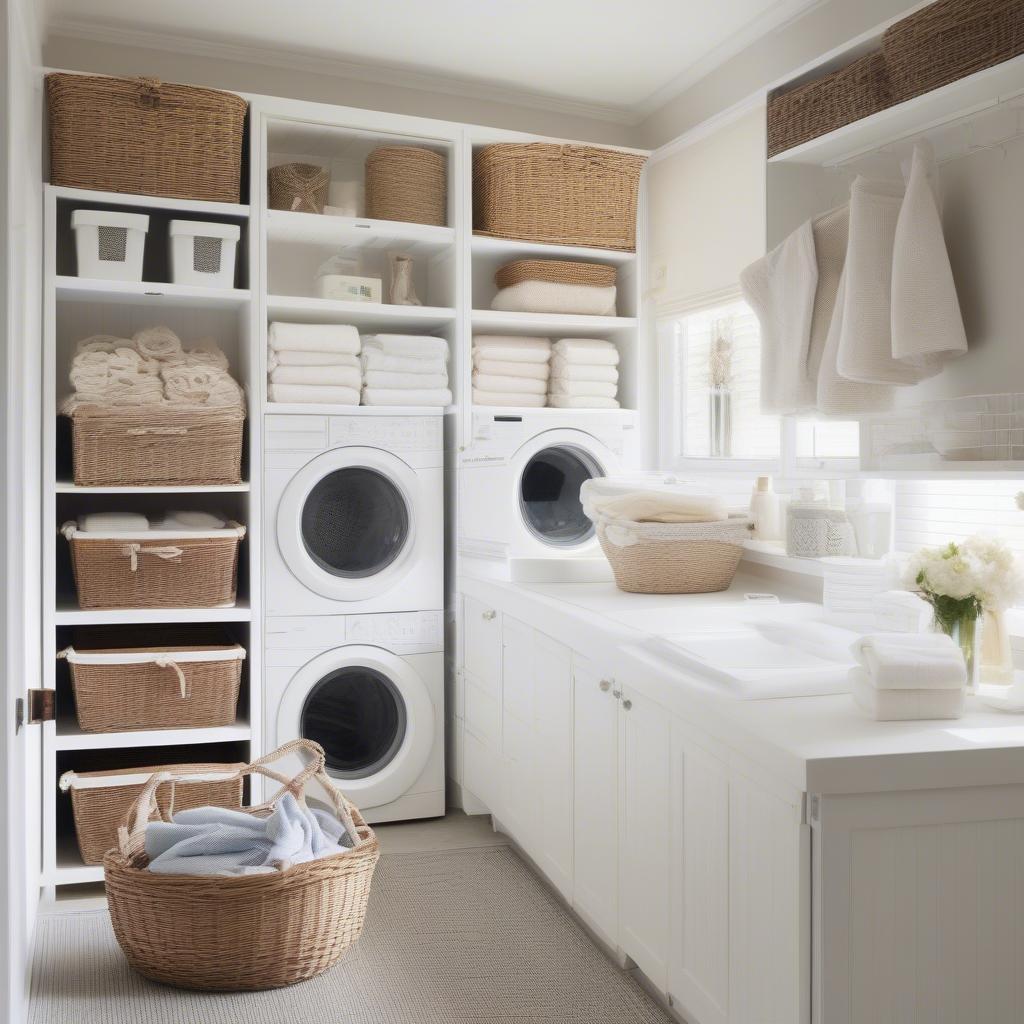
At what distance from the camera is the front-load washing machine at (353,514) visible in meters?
3.33

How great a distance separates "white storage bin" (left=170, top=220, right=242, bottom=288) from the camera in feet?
10.5

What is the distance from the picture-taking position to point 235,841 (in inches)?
101

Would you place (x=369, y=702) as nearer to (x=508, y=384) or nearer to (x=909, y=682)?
(x=508, y=384)

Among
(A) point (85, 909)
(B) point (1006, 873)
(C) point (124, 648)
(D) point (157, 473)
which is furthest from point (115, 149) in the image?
(B) point (1006, 873)

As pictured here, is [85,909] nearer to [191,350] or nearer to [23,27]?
[191,350]

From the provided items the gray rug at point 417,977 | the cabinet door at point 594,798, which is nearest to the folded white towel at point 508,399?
the cabinet door at point 594,798

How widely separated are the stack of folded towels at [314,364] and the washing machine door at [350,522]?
0.19 m

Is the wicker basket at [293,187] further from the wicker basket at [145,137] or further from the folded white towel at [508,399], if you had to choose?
the folded white towel at [508,399]

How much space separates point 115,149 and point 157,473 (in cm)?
95

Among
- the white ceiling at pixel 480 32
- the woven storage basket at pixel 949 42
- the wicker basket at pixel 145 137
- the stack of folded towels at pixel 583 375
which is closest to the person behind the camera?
the woven storage basket at pixel 949 42

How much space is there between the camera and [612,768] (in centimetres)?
239

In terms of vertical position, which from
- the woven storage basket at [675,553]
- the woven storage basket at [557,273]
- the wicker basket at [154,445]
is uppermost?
the woven storage basket at [557,273]

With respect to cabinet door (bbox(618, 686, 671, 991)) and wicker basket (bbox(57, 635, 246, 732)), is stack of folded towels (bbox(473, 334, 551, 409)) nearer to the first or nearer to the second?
wicker basket (bbox(57, 635, 246, 732))

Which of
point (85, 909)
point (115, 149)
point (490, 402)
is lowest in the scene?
point (85, 909)
